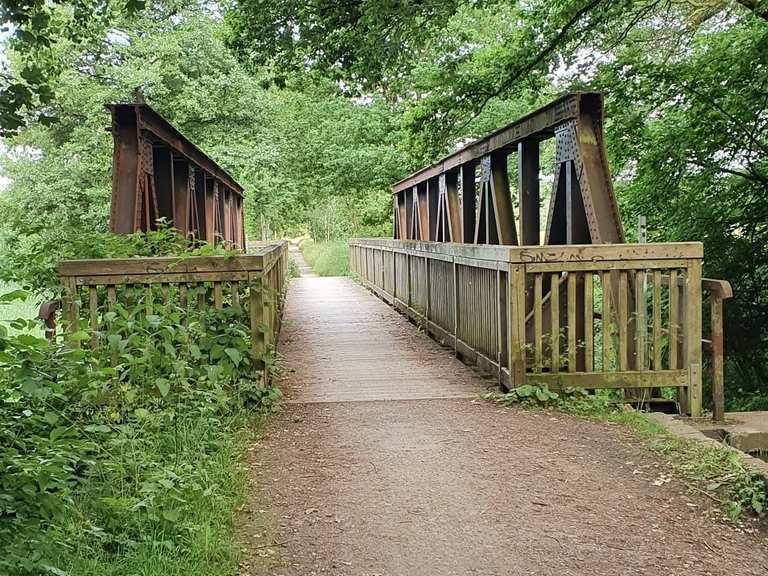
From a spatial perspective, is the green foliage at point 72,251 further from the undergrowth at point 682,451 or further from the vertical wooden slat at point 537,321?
the undergrowth at point 682,451

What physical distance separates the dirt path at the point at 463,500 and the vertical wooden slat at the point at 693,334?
0.94 metres

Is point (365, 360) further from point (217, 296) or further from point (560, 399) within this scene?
point (217, 296)

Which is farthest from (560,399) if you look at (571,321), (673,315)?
(673,315)

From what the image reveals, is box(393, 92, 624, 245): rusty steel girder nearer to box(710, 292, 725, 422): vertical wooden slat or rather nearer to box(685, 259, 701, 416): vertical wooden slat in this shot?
box(685, 259, 701, 416): vertical wooden slat

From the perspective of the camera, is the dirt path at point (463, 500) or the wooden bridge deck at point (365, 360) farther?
the wooden bridge deck at point (365, 360)

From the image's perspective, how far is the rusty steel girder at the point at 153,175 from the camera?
6.56m

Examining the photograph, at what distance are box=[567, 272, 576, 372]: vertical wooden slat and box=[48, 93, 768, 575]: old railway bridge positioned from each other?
17 mm

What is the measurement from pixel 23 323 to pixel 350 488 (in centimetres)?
188

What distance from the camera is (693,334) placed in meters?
5.94

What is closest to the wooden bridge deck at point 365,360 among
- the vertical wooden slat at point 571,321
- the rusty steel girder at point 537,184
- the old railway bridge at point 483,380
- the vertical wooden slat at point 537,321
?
the old railway bridge at point 483,380

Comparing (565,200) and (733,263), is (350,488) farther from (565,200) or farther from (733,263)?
(733,263)

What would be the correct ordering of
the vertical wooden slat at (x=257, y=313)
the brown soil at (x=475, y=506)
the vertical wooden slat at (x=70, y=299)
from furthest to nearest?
the vertical wooden slat at (x=257, y=313) < the vertical wooden slat at (x=70, y=299) < the brown soil at (x=475, y=506)

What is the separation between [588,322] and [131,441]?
11.9 ft

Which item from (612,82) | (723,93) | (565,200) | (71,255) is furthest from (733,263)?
(71,255)
